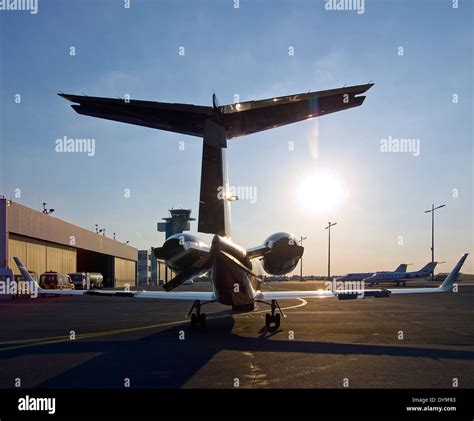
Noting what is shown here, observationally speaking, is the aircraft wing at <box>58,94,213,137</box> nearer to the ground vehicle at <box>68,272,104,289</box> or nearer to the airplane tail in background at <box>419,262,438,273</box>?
the ground vehicle at <box>68,272,104,289</box>

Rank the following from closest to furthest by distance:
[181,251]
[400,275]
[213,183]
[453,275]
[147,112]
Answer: [147,112] < [213,183] < [181,251] < [453,275] < [400,275]

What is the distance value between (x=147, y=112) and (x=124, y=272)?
104 meters

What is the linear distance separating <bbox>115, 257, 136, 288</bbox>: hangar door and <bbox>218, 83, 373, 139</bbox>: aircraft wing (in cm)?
8877

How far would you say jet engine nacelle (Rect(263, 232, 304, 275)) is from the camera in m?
17.3

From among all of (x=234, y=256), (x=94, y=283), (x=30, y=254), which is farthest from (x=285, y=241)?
(x=94, y=283)

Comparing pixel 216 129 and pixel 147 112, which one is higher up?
pixel 147 112

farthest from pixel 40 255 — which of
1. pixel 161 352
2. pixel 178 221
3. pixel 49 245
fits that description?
pixel 161 352

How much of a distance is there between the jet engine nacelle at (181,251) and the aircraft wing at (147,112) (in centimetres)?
345

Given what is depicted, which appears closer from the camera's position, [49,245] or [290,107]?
[290,107]

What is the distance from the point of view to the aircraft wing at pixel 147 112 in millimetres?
13102

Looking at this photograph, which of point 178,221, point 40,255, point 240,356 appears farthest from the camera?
point 178,221

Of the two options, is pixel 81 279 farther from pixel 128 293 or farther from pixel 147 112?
pixel 147 112

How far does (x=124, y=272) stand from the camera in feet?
373

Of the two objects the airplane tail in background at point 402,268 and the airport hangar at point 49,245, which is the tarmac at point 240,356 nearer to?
the airport hangar at point 49,245
